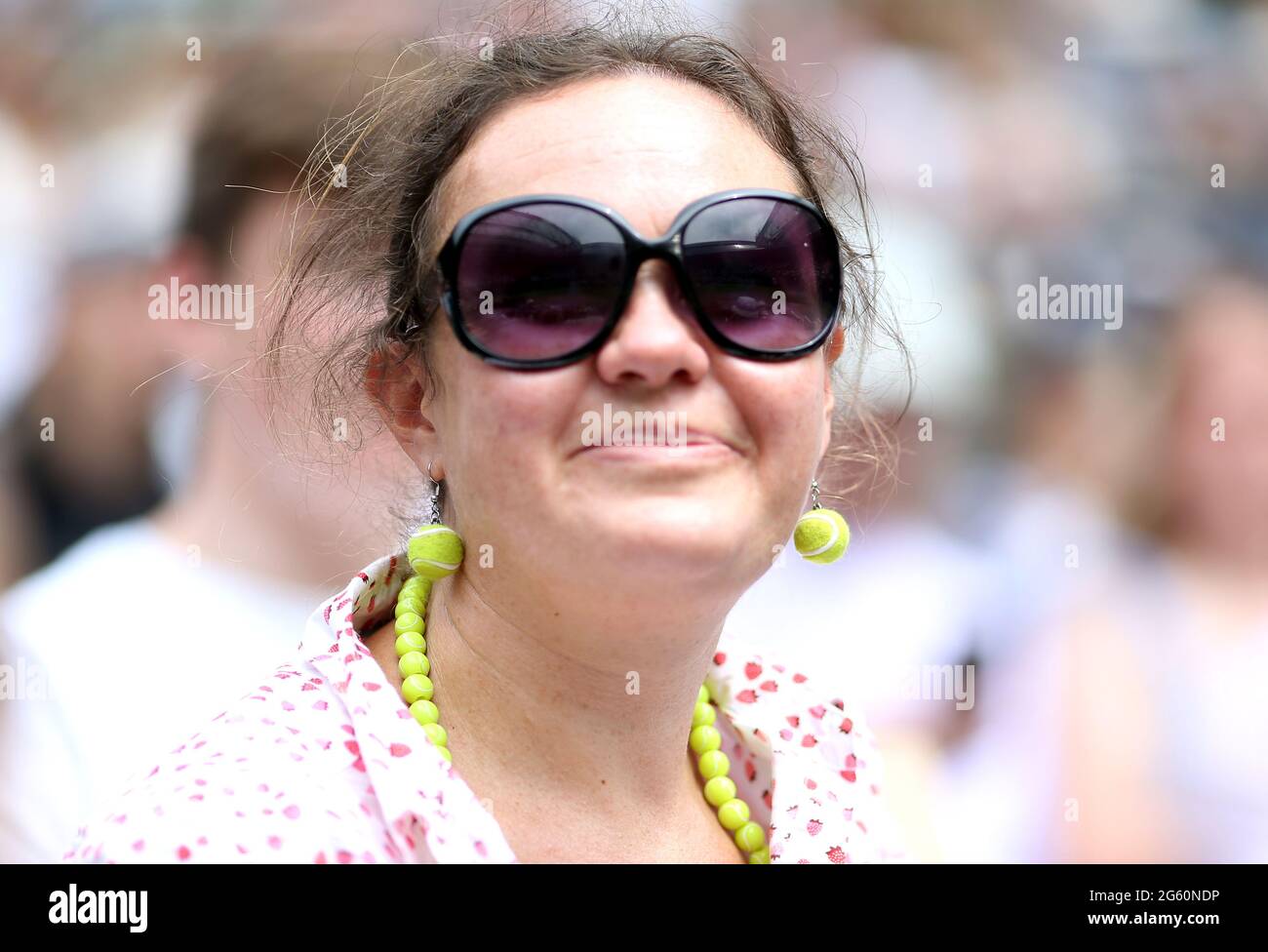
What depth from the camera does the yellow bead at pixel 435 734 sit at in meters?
1.65

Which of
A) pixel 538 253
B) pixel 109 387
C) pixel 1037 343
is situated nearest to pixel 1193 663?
pixel 1037 343

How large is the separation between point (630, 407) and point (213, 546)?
1.83 metres

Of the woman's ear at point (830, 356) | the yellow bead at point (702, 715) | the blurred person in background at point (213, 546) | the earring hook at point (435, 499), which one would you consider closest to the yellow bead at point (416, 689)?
the earring hook at point (435, 499)

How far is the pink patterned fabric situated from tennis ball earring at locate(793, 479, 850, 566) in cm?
34

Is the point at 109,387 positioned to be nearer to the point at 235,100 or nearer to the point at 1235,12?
the point at 235,100

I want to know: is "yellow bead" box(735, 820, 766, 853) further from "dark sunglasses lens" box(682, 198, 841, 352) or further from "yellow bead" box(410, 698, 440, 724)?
"dark sunglasses lens" box(682, 198, 841, 352)

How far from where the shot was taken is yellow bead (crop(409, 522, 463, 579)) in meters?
1.72

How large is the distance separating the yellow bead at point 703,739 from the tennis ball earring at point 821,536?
1.10 ft

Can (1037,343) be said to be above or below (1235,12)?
below

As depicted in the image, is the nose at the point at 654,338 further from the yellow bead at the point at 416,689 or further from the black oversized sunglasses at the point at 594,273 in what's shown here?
the yellow bead at the point at 416,689

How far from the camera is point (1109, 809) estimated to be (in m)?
3.41

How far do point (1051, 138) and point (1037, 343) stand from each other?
2.43 feet

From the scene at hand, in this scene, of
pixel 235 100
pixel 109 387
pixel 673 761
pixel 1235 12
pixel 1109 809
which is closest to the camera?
pixel 673 761

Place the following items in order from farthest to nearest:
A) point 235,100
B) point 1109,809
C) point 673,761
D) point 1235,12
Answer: point 1235,12 → point 1109,809 → point 235,100 → point 673,761
